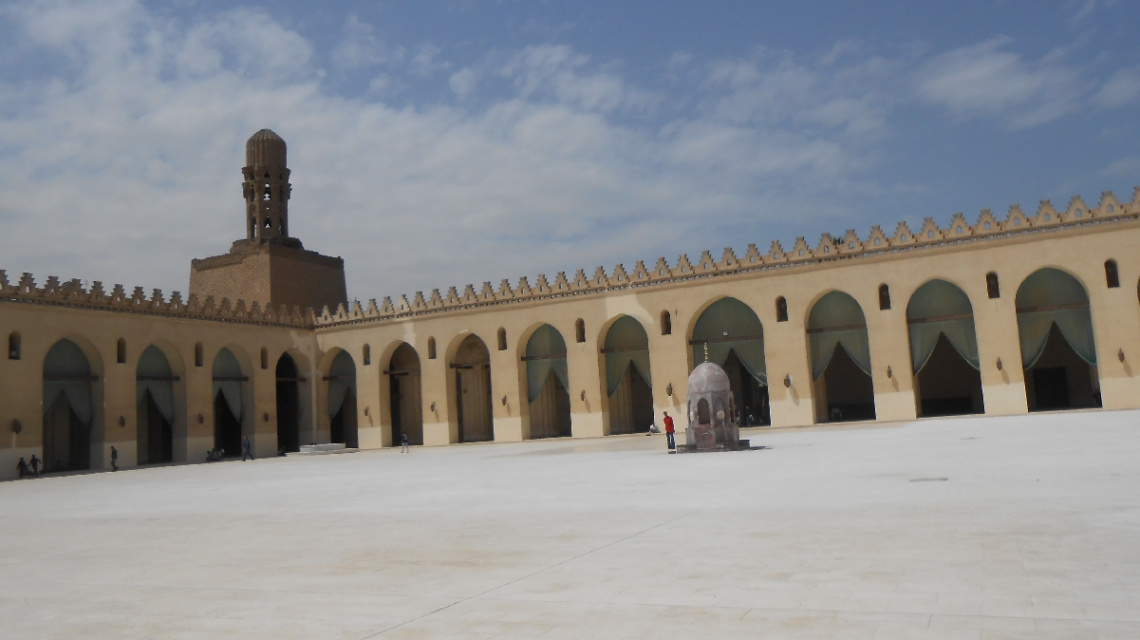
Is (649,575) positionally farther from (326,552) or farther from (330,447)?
(330,447)

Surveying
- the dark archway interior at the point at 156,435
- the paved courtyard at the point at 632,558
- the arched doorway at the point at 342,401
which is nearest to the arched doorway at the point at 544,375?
the arched doorway at the point at 342,401

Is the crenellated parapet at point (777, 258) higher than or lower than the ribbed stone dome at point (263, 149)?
lower

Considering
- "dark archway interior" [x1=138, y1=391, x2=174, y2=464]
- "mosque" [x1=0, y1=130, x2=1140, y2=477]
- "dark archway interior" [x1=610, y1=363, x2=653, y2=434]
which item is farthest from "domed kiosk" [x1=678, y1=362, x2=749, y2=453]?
"dark archway interior" [x1=138, y1=391, x2=174, y2=464]

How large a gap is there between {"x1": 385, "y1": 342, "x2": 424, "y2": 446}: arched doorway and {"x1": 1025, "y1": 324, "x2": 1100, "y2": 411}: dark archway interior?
867 inches

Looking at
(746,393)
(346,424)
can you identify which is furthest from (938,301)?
(346,424)

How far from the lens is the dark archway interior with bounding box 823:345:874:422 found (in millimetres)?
32156

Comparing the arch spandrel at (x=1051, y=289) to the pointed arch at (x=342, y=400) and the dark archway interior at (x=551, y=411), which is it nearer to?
the dark archway interior at (x=551, y=411)

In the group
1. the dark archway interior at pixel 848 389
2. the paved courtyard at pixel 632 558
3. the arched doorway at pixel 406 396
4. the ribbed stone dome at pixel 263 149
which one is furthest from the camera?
the ribbed stone dome at pixel 263 149

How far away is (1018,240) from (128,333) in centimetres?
2640

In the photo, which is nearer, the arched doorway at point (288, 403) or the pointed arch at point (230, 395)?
the pointed arch at point (230, 395)

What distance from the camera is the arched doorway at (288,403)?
35312 millimetres

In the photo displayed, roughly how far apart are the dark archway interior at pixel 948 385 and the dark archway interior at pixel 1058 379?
1.70m

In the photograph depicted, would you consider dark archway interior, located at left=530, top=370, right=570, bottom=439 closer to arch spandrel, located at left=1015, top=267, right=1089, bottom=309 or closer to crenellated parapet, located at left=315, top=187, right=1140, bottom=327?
crenellated parapet, located at left=315, top=187, right=1140, bottom=327

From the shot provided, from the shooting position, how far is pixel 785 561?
5.80 meters
